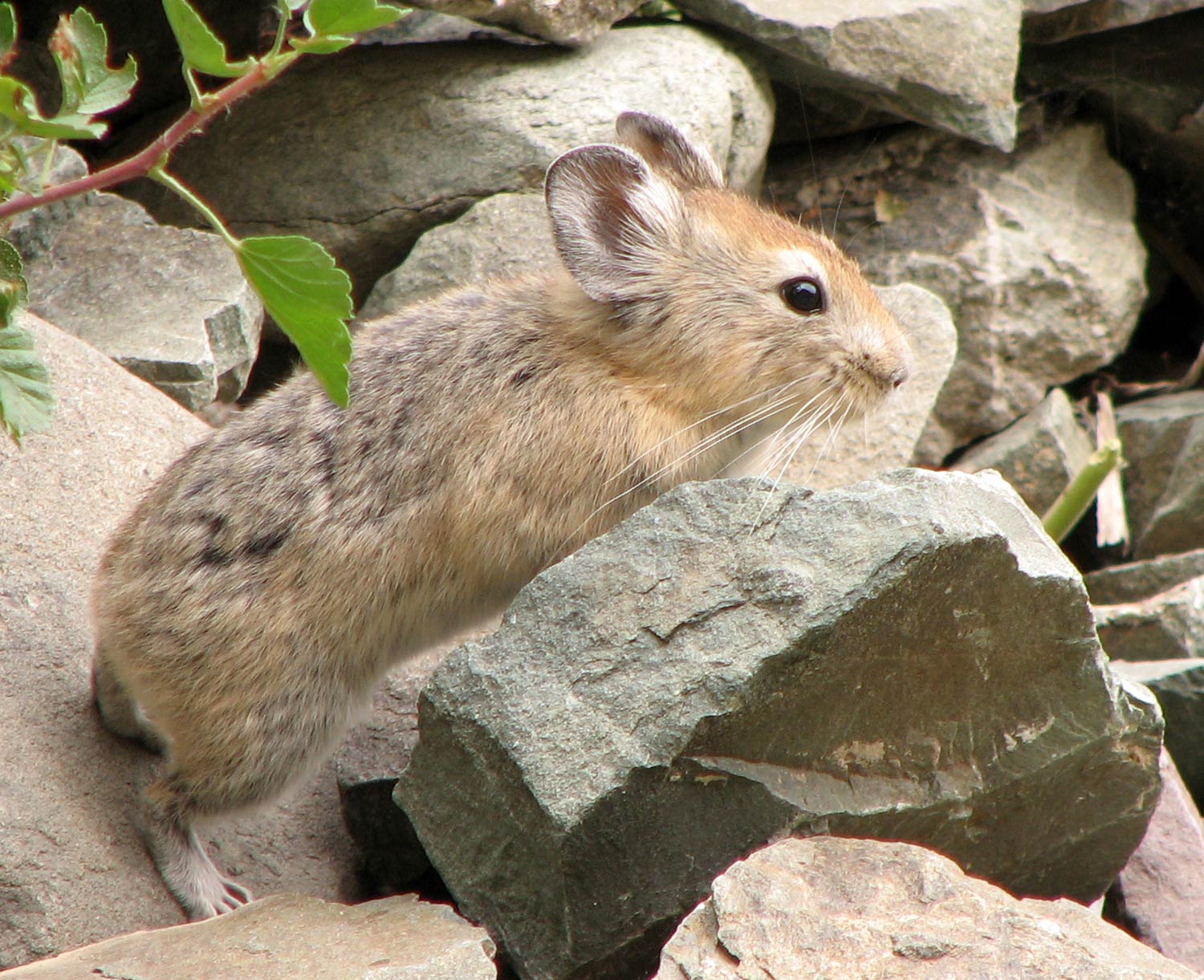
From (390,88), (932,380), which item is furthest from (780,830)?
(390,88)

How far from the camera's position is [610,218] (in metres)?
5.10

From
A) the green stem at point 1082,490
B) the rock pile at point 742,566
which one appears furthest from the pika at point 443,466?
the green stem at point 1082,490

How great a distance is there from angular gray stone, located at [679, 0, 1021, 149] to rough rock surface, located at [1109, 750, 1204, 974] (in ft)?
13.7

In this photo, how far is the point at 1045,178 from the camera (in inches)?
336

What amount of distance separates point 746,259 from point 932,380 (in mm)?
2388

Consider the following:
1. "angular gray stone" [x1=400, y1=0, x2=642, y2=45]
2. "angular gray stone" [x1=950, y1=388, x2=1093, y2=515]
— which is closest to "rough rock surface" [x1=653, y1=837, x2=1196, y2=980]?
"angular gray stone" [x1=950, y1=388, x2=1093, y2=515]

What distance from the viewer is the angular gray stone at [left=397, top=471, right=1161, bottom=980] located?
363cm

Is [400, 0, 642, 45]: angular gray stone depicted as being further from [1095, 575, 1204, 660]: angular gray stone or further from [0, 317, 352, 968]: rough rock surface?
[1095, 575, 1204, 660]: angular gray stone

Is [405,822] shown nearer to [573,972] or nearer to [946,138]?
[573,972]

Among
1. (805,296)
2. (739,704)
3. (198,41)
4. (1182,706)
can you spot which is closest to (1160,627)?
(1182,706)

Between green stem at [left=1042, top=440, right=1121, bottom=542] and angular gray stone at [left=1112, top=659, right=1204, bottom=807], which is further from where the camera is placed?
green stem at [left=1042, top=440, right=1121, bottom=542]

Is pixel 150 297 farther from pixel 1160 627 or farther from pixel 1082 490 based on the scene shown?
pixel 1160 627

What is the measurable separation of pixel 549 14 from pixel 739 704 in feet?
15.6

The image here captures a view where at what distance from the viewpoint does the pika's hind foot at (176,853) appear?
4.55 m
